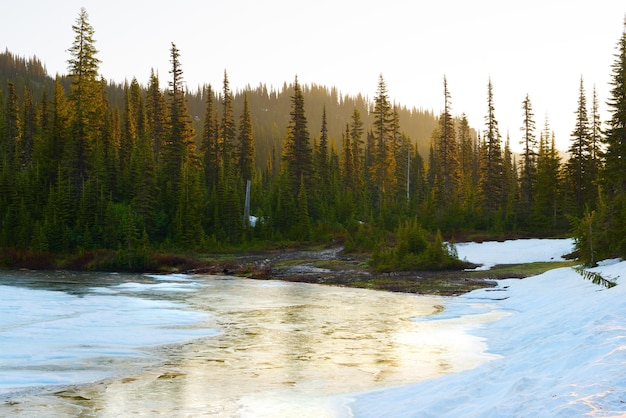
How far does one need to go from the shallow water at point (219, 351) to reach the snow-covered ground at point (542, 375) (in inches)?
32.0

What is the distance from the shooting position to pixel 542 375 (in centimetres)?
747

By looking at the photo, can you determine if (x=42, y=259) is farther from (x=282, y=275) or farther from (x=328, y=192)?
(x=328, y=192)

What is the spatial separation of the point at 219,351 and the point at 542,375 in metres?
6.64

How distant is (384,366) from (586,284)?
10244 millimetres

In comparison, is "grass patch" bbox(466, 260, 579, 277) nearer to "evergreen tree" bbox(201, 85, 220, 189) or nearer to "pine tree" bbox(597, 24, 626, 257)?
"pine tree" bbox(597, 24, 626, 257)

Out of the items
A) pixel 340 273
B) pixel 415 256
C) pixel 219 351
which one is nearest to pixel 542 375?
pixel 219 351

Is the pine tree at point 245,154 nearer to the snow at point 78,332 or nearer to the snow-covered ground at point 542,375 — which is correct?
the snow at point 78,332

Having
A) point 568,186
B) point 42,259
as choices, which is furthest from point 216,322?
point 568,186

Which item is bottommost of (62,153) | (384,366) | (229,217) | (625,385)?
(384,366)

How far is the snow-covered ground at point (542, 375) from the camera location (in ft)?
19.4

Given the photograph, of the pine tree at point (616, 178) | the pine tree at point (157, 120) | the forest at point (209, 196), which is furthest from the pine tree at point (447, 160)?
the pine tree at point (157, 120)

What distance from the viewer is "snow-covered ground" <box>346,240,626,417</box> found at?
5.90m

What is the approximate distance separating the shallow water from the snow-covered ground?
0.81 metres

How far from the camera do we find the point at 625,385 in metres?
5.96
